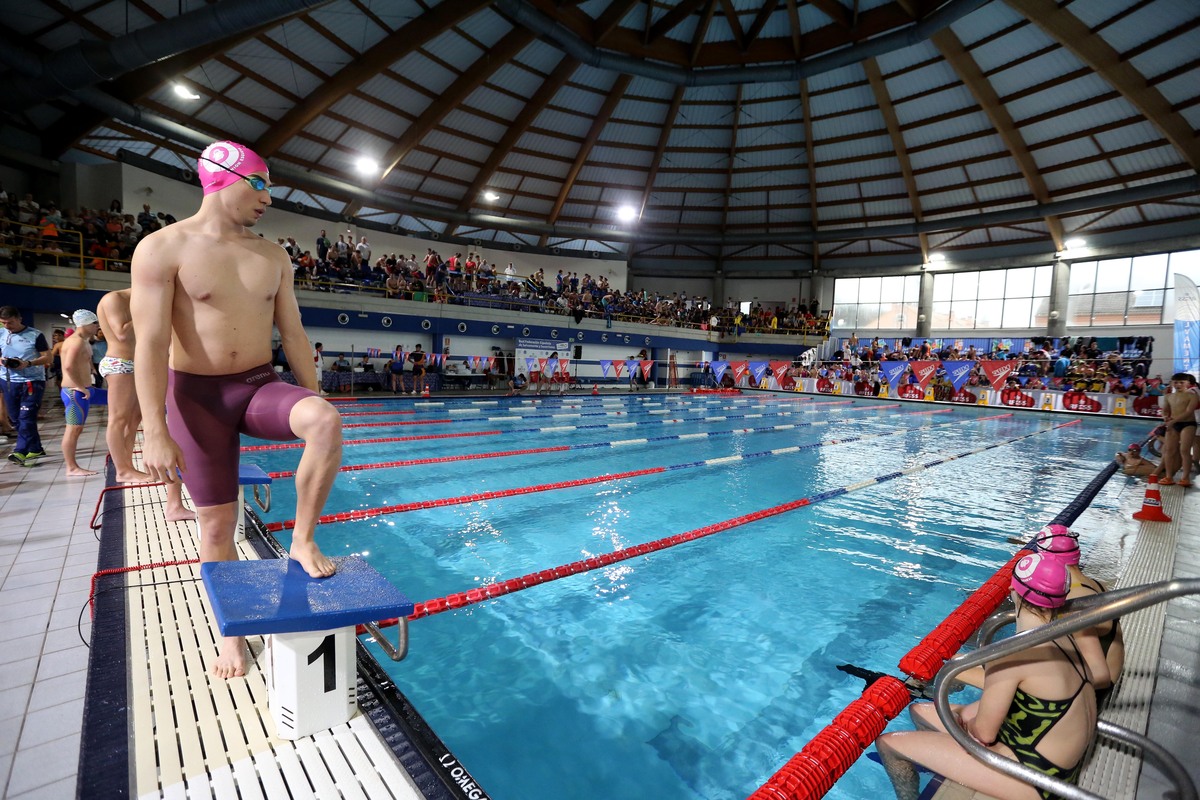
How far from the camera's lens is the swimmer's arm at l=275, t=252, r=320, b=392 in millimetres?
2053

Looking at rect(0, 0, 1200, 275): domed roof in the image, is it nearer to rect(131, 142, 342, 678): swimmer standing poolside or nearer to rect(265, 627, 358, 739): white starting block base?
rect(131, 142, 342, 678): swimmer standing poolside

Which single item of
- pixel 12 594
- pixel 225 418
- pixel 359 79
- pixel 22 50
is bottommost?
pixel 12 594

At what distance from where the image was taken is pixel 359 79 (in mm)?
15508

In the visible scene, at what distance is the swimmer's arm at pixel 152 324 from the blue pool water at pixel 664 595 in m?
1.66

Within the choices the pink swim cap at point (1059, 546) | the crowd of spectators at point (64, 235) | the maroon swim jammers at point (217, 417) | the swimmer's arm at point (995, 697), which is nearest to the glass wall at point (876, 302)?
the crowd of spectators at point (64, 235)

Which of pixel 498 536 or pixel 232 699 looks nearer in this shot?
pixel 232 699

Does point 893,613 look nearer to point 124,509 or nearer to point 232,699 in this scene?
point 232,699

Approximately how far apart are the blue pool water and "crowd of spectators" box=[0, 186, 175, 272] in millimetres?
9491

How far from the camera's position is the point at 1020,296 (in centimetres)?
2556

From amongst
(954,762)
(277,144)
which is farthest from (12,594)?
(277,144)

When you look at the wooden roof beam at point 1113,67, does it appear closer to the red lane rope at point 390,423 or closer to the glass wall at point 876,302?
the glass wall at point 876,302

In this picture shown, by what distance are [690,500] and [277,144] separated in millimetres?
17748

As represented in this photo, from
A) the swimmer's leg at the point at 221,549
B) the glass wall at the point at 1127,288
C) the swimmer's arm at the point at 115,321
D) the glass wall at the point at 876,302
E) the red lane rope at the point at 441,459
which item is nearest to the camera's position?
the swimmer's leg at the point at 221,549

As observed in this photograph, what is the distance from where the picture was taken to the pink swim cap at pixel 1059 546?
1609 millimetres
